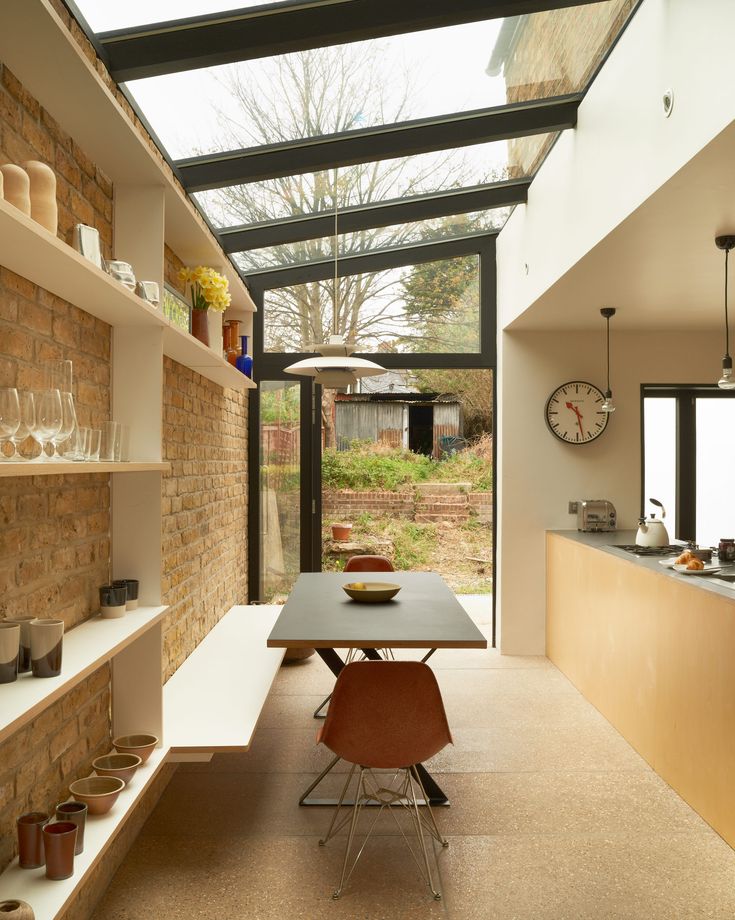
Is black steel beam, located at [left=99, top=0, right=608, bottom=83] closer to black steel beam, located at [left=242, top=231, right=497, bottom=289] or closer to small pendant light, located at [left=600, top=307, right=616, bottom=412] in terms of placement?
small pendant light, located at [left=600, top=307, right=616, bottom=412]

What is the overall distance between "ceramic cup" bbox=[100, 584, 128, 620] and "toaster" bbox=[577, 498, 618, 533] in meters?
4.17

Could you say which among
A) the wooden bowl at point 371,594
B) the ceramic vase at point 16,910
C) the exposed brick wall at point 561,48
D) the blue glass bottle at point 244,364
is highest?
the exposed brick wall at point 561,48

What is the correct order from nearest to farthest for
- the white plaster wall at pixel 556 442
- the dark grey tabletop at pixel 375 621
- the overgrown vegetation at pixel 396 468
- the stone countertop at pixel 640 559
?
the dark grey tabletop at pixel 375 621 → the stone countertop at pixel 640 559 → the white plaster wall at pixel 556 442 → the overgrown vegetation at pixel 396 468

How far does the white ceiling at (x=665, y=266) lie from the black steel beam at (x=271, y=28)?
92 cm

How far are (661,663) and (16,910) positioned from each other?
3143 millimetres

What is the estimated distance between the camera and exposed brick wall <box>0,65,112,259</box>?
213 cm

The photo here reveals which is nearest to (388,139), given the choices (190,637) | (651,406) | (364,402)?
(190,637)

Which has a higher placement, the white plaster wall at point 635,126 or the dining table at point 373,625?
the white plaster wall at point 635,126

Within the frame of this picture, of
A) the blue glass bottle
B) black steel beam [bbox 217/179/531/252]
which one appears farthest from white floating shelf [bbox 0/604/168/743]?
black steel beam [bbox 217/179/531/252]

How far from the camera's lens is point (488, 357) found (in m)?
6.67

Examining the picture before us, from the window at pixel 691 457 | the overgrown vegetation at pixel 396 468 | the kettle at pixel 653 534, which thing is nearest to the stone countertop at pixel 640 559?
the kettle at pixel 653 534

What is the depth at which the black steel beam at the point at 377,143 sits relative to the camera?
4152 mm

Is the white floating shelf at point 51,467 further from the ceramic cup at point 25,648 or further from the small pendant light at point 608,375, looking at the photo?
the small pendant light at point 608,375

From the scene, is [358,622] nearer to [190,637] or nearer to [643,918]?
[190,637]
